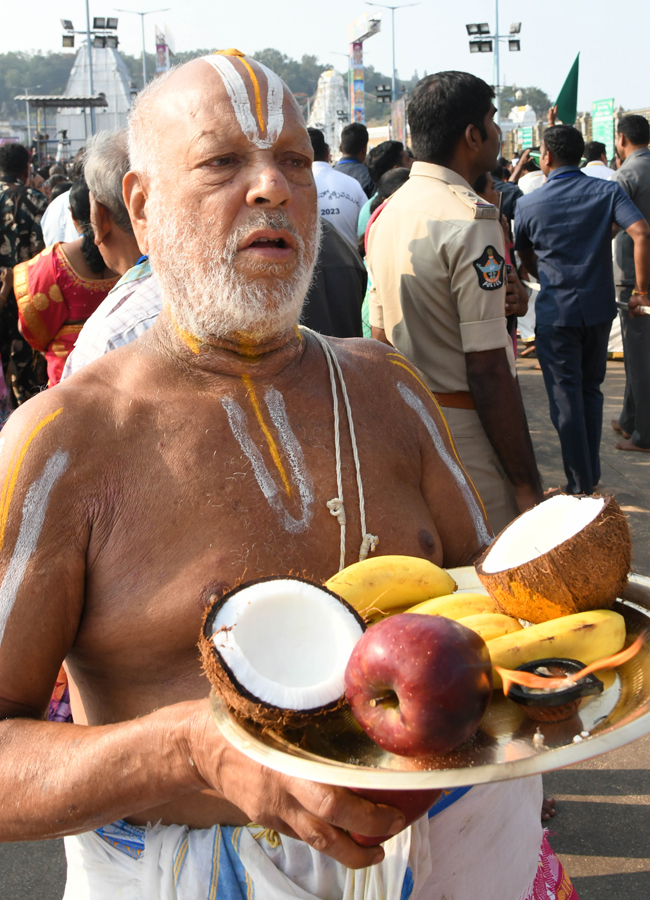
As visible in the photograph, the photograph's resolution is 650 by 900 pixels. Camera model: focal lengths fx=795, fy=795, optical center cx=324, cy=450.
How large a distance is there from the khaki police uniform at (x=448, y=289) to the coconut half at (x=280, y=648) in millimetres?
2155

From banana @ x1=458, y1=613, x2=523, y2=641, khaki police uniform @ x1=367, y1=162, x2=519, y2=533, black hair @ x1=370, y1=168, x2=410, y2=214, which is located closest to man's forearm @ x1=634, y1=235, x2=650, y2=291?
black hair @ x1=370, y1=168, x2=410, y2=214

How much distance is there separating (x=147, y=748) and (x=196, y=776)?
96mm

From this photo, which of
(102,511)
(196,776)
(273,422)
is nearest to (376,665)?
(196,776)

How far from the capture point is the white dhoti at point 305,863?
1.37 m

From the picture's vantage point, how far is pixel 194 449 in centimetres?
156

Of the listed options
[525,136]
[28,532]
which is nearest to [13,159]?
[28,532]

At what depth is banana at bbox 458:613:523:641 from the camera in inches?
47.8

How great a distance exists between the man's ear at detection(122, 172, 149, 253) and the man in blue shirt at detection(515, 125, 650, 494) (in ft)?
13.6

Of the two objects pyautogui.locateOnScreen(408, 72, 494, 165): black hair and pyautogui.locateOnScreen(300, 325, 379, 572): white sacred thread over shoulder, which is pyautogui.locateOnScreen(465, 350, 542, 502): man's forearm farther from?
pyautogui.locateOnScreen(300, 325, 379, 572): white sacred thread over shoulder

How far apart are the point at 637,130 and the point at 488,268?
4.41 m

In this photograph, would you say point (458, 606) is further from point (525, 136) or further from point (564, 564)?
point (525, 136)

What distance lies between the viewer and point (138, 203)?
69.5 inches

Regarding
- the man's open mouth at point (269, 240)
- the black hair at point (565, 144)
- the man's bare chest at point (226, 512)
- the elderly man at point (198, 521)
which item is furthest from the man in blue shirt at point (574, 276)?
the man's open mouth at point (269, 240)

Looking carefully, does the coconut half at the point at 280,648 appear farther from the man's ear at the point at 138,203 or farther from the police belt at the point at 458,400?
the police belt at the point at 458,400
